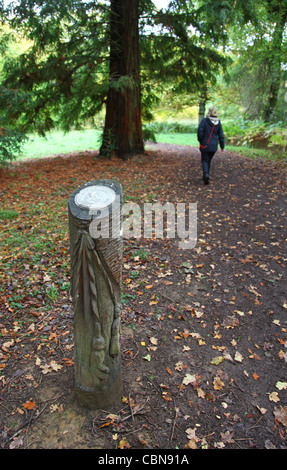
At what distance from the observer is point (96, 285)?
7.45 feet

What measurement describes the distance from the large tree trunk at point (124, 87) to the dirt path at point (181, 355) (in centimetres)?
514

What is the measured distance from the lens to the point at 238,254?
5.18 m

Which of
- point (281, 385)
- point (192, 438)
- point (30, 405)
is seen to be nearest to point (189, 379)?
point (192, 438)

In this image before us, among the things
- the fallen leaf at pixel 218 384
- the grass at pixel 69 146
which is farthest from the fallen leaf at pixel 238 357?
the grass at pixel 69 146

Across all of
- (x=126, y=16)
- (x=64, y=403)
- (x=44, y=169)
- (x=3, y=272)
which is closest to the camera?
(x=64, y=403)

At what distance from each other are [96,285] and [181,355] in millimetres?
1635

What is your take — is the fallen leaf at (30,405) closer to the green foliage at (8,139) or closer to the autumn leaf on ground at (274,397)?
the autumn leaf on ground at (274,397)

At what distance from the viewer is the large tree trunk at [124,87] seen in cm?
895

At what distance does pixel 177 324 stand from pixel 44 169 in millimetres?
7695

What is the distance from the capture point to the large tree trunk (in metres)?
8.95

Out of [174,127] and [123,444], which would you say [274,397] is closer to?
[123,444]

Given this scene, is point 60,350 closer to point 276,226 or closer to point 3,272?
point 3,272
